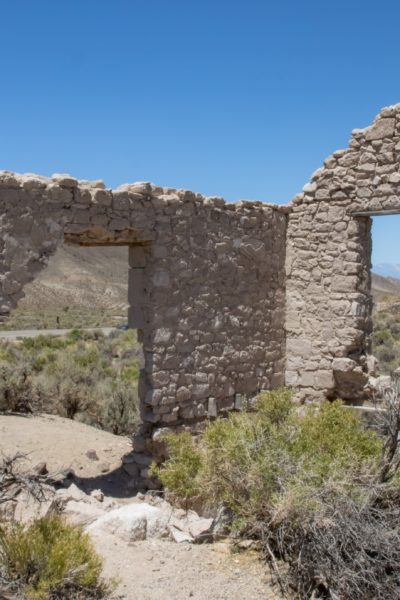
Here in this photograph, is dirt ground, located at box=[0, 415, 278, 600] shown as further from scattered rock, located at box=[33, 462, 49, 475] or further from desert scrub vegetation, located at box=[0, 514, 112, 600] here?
scattered rock, located at box=[33, 462, 49, 475]

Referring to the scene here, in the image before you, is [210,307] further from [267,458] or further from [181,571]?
[181,571]

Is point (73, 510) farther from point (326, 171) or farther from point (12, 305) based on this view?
point (326, 171)

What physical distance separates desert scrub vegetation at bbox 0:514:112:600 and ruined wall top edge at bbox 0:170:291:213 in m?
3.32

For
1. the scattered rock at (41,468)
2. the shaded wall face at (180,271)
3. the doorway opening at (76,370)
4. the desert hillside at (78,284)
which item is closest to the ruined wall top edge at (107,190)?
the shaded wall face at (180,271)

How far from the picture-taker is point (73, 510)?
527 cm

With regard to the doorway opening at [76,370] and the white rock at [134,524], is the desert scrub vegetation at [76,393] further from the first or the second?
the white rock at [134,524]

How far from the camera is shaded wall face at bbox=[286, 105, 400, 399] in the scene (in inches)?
323

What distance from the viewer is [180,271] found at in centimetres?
729

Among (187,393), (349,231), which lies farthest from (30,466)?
(349,231)

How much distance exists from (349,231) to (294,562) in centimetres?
515

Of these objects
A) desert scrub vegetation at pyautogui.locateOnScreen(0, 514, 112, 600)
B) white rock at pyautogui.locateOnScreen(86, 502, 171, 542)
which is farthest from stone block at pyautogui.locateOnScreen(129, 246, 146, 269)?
desert scrub vegetation at pyautogui.locateOnScreen(0, 514, 112, 600)

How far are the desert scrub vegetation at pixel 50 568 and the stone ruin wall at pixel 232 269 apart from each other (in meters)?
2.72

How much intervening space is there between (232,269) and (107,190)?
2052mm

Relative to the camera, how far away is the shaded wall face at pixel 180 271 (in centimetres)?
613
